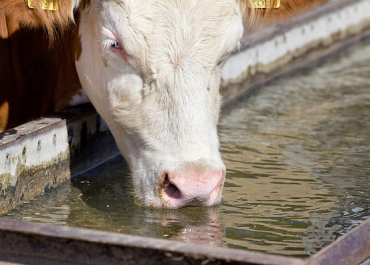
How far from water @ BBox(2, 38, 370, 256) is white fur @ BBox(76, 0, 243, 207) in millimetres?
246

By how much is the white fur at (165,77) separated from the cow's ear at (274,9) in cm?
48

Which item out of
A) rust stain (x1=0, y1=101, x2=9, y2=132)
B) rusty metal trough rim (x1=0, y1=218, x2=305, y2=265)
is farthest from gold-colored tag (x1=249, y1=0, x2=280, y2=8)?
rusty metal trough rim (x1=0, y1=218, x2=305, y2=265)

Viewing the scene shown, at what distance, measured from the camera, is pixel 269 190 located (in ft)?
12.2

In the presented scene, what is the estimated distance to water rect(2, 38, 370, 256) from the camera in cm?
313

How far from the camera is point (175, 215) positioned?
324 cm

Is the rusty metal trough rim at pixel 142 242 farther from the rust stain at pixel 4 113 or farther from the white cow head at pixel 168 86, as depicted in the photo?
the rust stain at pixel 4 113

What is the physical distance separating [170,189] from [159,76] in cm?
49

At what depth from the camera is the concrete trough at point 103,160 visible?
2.02m

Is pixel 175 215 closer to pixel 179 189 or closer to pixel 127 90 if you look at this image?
pixel 179 189

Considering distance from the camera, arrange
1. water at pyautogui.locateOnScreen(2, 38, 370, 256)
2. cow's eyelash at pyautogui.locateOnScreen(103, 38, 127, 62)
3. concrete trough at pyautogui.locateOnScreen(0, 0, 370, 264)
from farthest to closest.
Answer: cow's eyelash at pyautogui.locateOnScreen(103, 38, 127, 62) < water at pyautogui.locateOnScreen(2, 38, 370, 256) < concrete trough at pyautogui.locateOnScreen(0, 0, 370, 264)

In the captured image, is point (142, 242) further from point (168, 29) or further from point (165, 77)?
point (168, 29)

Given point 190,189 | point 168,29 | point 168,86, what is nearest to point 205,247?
point 190,189

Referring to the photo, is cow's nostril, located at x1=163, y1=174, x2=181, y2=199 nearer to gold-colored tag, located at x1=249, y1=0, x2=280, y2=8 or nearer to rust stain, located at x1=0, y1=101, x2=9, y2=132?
gold-colored tag, located at x1=249, y1=0, x2=280, y2=8

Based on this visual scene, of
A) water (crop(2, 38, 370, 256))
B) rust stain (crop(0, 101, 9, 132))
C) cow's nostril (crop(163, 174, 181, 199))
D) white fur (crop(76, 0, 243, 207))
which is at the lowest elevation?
water (crop(2, 38, 370, 256))
